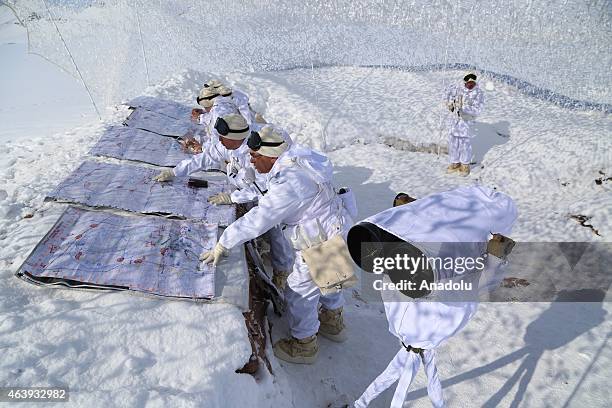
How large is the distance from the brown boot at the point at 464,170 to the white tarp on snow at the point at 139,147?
15.0ft

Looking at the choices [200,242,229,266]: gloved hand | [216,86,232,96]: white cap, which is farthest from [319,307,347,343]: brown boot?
[216,86,232,96]: white cap

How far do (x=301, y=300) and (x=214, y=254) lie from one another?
748 millimetres

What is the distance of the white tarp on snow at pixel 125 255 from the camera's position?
2.65 meters

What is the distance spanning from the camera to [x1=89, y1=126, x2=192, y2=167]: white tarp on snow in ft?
16.0

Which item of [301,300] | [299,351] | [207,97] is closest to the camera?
[301,300]

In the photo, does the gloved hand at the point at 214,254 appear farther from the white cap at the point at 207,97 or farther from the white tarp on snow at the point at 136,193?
the white cap at the point at 207,97

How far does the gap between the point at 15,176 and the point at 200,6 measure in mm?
13173

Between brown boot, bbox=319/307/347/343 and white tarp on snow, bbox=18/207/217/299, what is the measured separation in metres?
1.15

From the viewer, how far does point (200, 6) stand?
50.2 feet

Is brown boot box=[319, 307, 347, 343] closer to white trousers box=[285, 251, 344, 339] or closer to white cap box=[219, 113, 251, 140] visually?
white trousers box=[285, 251, 344, 339]

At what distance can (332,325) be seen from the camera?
3.50 meters

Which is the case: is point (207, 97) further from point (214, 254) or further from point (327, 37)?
point (327, 37)

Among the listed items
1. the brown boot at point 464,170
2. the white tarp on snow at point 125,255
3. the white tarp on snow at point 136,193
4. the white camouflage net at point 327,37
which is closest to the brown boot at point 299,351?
the white tarp on snow at point 125,255

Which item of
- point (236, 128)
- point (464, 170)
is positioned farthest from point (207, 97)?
point (464, 170)
